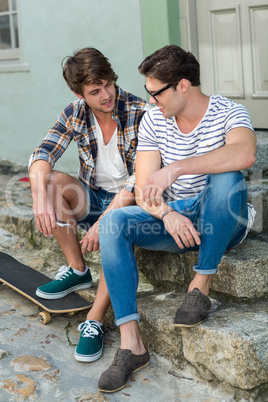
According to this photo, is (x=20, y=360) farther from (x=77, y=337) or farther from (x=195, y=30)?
(x=195, y=30)

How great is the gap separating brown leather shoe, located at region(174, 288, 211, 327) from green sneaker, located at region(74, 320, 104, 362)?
433 millimetres

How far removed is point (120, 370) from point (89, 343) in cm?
27

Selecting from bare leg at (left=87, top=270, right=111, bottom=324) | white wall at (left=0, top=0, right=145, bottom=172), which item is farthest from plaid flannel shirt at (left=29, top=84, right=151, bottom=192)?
white wall at (left=0, top=0, right=145, bottom=172)

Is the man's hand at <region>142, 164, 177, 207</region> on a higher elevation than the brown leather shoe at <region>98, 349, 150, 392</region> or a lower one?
higher

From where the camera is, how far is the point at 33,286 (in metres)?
3.31

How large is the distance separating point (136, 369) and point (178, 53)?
1426mm

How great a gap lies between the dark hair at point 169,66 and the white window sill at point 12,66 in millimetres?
3123

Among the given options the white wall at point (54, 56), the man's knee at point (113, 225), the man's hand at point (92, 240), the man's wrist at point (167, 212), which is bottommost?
the man's hand at point (92, 240)

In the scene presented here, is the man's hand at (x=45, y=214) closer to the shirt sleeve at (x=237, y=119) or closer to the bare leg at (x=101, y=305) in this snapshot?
the bare leg at (x=101, y=305)

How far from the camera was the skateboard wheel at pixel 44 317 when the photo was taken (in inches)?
121

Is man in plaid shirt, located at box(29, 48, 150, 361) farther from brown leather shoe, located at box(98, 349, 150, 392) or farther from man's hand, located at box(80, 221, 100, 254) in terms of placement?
brown leather shoe, located at box(98, 349, 150, 392)

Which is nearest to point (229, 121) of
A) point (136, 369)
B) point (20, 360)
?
point (136, 369)

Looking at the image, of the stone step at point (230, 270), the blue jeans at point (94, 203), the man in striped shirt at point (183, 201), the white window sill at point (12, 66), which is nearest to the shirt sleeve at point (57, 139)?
the blue jeans at point (94, 203)

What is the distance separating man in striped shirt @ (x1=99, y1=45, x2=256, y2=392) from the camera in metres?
2.49
